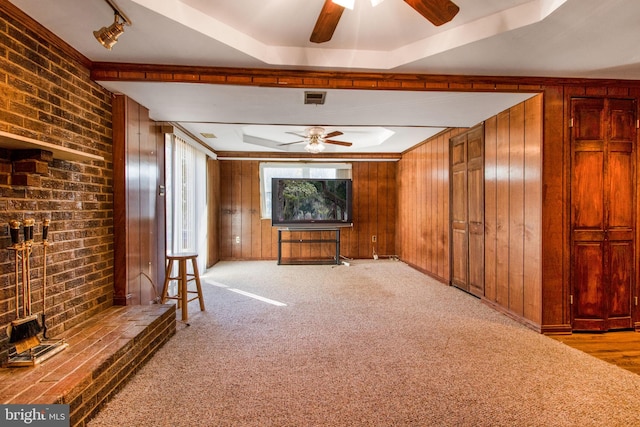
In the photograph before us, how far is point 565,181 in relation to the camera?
113 inches

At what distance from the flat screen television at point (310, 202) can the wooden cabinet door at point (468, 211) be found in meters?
2.54

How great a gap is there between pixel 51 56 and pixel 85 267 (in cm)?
150

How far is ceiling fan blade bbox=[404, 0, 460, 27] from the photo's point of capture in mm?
1507

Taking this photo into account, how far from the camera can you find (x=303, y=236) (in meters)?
6.77

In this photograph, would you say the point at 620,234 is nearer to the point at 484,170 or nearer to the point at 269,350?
the point at 484,170

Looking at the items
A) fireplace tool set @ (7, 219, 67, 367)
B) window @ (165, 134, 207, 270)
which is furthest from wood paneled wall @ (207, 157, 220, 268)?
fireplace tool set @ (7, 219, 67, 367)

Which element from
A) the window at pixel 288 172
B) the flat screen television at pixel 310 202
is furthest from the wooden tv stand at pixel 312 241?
the window at pixel 288 172

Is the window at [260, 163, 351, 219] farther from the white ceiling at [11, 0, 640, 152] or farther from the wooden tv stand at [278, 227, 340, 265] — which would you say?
the white ceiling at [11, 0, 640, 152]

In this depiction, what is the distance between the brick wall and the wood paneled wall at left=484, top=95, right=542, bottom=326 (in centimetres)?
377

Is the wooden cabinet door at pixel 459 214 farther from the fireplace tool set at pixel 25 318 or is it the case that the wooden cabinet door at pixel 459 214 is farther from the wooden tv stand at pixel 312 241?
the fireplace tool set at pixel 25 318

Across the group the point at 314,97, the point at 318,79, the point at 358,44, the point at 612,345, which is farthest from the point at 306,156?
the point at 612,345

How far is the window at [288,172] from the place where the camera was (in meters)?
6.69

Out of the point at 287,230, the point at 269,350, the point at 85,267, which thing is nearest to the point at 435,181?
the point at 287,230

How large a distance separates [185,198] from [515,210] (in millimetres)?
4140
